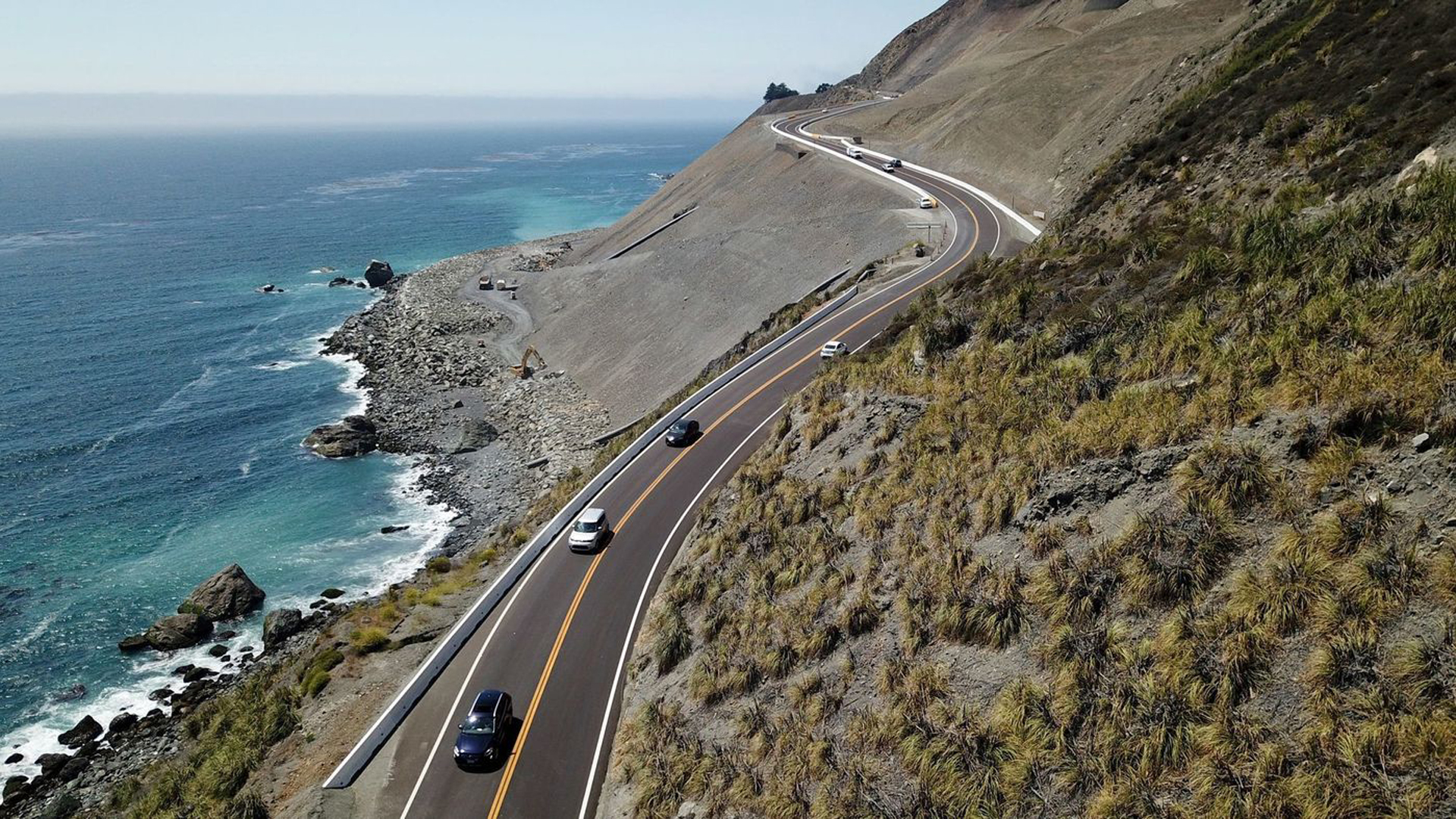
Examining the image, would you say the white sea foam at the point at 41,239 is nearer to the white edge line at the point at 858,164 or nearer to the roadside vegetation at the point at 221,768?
the white edge line at the point at 858,164

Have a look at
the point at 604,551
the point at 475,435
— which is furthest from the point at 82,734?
the point at 475,435

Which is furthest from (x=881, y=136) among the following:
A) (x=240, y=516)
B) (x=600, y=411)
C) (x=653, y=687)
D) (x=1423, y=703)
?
(x=1423, y=703)

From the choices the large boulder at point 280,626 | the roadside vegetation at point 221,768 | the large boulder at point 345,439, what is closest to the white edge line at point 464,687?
the roadside vegetation at point 221,768

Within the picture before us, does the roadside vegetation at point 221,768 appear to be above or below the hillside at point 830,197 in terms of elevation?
below

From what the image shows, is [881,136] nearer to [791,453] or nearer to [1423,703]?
[791,453]

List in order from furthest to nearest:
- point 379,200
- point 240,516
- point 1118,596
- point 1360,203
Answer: point 379,200 → point 240,516 → point 1360,203 → point 1118,596

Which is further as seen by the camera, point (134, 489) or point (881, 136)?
point (881, 136)
